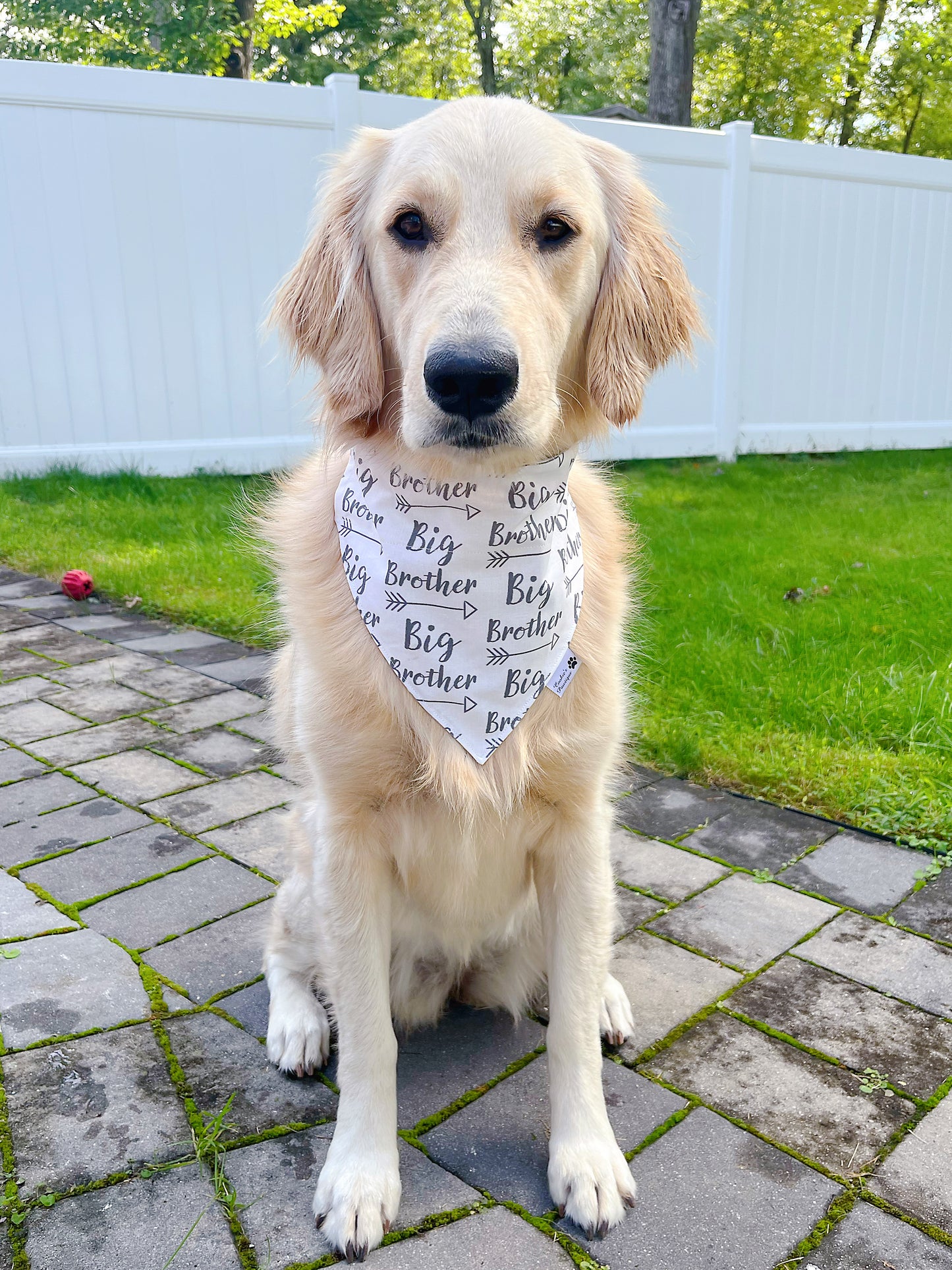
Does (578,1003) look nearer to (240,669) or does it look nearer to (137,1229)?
(137,1229)

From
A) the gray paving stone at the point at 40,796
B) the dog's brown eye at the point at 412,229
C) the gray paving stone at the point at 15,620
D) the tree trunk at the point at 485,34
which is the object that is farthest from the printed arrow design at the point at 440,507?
the tree trunk at the point at 485,34

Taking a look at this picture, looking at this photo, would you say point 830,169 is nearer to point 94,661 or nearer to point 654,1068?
point 94,661

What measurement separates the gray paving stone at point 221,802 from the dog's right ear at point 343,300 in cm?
149

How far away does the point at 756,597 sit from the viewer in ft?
15.9

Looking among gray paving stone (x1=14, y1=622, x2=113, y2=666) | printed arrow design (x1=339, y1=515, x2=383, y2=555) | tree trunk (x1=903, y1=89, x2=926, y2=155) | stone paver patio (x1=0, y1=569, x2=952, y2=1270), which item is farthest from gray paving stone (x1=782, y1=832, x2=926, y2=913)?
tree trunk (x1=903, y1=89, x2=926, y2=155)

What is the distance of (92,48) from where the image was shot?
1720 centimetres

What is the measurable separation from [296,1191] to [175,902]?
39.8 inches

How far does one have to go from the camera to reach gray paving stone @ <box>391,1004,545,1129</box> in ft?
6.58

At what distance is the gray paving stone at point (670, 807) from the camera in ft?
10.0

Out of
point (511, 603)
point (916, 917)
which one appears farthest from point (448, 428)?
point (916, 917)

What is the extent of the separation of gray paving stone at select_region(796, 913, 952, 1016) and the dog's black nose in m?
1.57

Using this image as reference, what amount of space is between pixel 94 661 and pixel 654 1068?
10.5 feet

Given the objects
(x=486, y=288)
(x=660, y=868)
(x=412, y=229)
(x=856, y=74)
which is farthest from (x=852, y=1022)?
(x=856, y=74)

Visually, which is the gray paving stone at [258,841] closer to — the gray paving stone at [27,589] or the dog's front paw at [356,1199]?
the dog's front paw at [356,1199]
